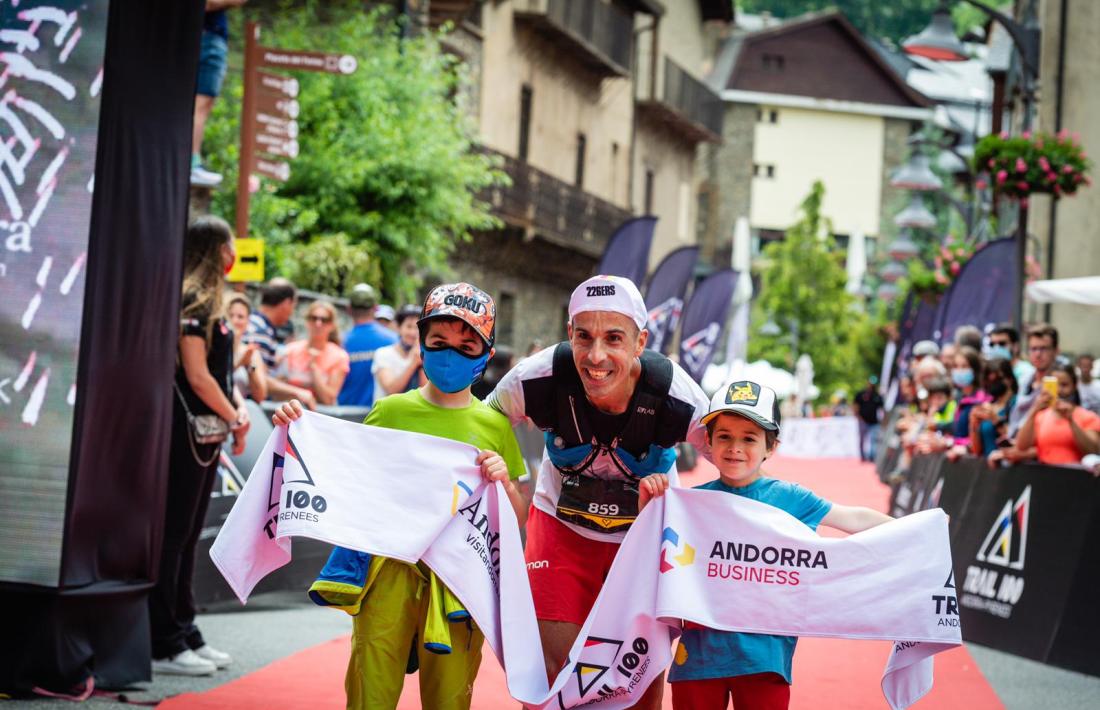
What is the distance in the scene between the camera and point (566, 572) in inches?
239

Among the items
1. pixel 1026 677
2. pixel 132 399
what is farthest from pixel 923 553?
pixel 1026 677

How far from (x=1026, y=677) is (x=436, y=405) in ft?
18.3

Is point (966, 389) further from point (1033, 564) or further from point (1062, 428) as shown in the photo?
point (1033, 564)

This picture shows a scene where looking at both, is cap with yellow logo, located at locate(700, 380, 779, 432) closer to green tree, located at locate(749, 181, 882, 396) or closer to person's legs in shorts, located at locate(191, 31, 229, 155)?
person's legs in shorts, located at locate(191, 31, 229, 155)

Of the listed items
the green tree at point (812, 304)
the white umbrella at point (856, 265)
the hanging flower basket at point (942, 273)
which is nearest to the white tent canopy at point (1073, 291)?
the hanging flower basket at point (942, 273)

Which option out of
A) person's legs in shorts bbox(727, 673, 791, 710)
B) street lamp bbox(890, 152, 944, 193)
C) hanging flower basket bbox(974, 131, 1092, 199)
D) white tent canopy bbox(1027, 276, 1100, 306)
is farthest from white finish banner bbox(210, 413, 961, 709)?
street lamp bbox(890, 152, 944, 193)

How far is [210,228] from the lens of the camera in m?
8.44

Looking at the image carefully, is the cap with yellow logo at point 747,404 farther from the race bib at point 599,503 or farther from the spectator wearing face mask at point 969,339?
the spectator wearing face mask at point 969,339

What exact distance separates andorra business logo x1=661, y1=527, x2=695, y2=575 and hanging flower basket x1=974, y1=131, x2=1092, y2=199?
12.3m

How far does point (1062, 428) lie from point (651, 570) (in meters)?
6.33

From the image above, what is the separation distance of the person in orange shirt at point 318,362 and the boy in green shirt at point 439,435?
723 cm

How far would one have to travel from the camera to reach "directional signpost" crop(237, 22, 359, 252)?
53.1 ft

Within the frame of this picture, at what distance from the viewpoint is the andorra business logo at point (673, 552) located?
5801 millimetres

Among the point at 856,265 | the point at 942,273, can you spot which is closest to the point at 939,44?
the point at 942,273
